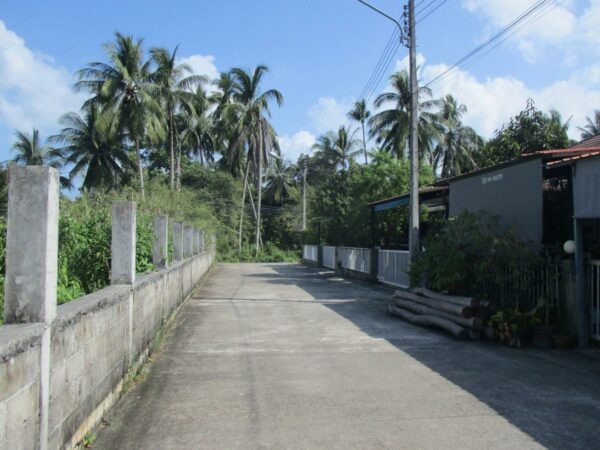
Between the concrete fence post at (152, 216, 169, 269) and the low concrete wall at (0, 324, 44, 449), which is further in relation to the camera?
the concrete fence post at (152, 216, 169, 269)

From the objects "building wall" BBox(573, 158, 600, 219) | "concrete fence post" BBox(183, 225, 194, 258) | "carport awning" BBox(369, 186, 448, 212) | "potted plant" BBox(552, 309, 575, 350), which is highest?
"carport awning" BBox(369, 186, 448, 212)

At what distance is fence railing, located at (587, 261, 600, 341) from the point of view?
804 centimetres

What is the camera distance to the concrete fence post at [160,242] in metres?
9.85

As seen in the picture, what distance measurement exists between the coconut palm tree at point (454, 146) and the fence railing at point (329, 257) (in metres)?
21.8

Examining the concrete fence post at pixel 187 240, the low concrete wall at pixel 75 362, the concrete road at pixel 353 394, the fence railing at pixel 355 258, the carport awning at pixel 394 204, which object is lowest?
the concrete road at pixel 353 394

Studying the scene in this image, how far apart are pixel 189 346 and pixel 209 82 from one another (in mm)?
33029

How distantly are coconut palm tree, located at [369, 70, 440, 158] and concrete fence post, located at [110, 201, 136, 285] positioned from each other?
33.0m

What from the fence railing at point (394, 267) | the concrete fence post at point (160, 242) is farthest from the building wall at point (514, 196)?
the concrete fence post at point (160, 242)

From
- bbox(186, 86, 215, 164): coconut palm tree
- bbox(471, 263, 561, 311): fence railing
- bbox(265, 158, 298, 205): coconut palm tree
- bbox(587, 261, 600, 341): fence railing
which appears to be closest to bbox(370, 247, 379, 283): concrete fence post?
bbox(471, 263, 561, 311): fence railing

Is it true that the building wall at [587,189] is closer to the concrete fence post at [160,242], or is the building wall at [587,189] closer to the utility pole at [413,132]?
the utility pole at [413,132]

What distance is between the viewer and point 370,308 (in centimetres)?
1318

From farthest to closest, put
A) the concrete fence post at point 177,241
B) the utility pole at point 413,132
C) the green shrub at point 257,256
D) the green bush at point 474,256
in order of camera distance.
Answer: the green shrub at point 257,256
the utility pole at point 413,132
the concrete fence post at point 177,241
the green bush at point 474,256

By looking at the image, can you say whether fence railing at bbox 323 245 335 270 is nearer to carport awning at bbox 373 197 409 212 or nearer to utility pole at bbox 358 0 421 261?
carport awning at bbox 373 197 409 212

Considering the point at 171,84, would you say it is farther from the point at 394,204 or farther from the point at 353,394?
the point at 353,394
